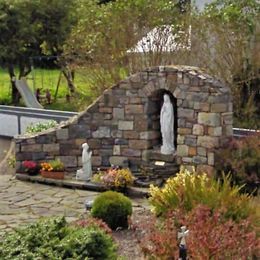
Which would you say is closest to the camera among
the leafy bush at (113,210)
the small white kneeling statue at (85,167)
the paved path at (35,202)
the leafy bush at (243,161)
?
the leafy bush at (113,210)

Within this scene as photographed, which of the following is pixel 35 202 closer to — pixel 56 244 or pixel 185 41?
pixel 56 244

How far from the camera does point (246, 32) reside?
17.6 metres

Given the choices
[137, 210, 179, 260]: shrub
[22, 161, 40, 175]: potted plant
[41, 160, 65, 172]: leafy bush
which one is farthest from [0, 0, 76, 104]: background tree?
[137, 210, 179, 260]: shrub

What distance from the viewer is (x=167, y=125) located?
44.9 feet

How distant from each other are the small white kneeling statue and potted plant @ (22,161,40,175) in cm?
106

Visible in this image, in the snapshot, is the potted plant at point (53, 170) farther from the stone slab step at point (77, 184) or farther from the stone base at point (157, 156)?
the stone base at point (157, 156)

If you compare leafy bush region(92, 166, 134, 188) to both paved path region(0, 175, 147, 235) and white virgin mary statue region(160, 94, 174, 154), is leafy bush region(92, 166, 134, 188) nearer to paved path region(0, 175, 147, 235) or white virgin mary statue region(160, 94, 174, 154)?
paved path region(0, 175, 147, 235)

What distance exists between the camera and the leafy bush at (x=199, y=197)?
30.4 ft

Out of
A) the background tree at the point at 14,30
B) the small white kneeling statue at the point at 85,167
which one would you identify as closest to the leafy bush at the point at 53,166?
the small white kneeling statue at the point at 85,167

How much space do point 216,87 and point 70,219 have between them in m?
3.88

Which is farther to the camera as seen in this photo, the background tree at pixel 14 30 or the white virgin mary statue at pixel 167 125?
the background tree at pixel 14 30

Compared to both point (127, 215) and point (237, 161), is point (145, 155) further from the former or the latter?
point (127, 215)

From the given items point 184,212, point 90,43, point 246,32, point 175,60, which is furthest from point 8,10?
point 184,212

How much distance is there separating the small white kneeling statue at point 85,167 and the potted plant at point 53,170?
0.41 metres
